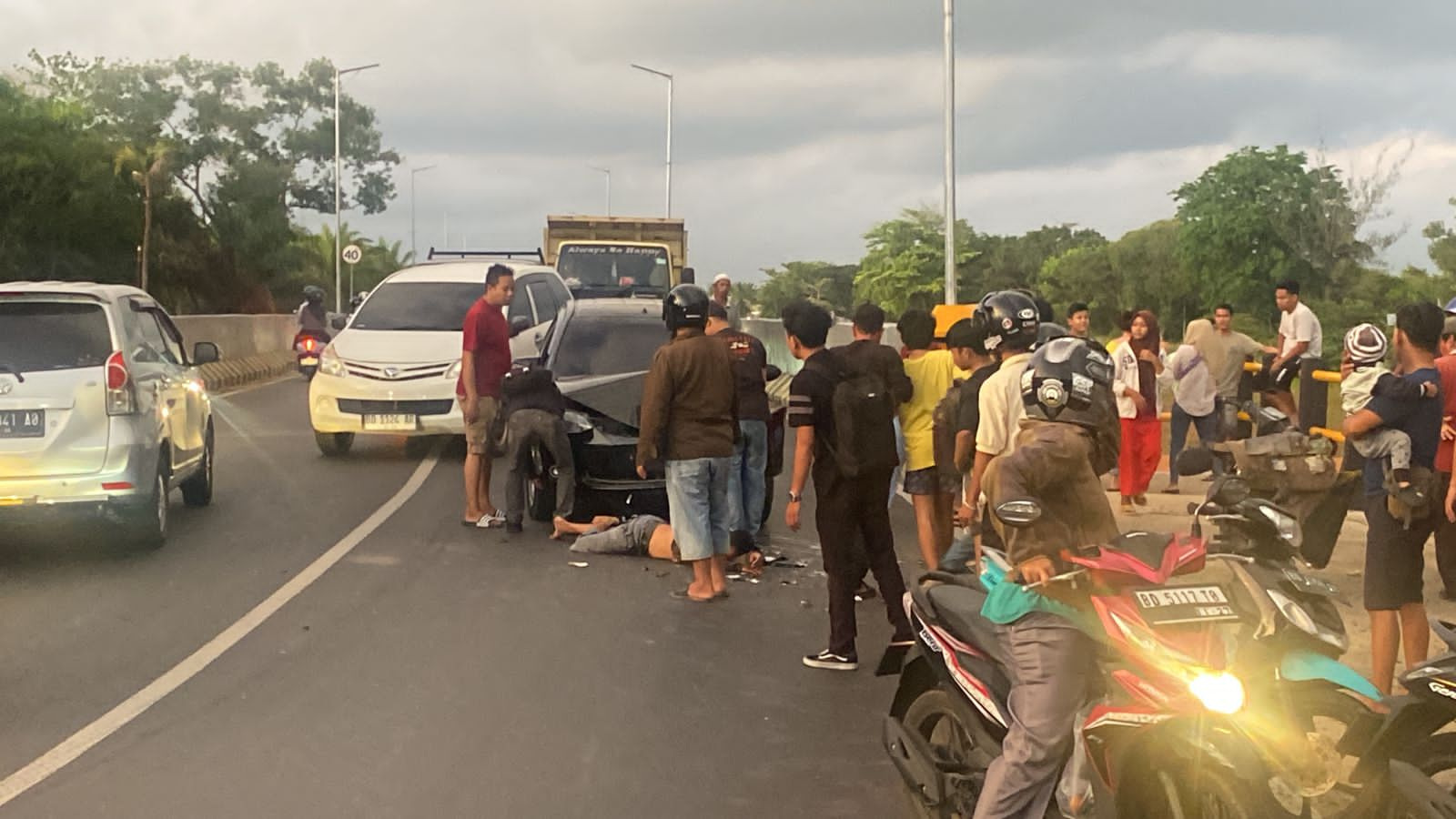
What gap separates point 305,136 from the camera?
73812 mm

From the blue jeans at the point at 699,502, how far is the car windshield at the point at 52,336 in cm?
402

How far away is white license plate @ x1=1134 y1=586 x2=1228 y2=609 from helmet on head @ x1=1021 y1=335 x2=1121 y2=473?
644 millimetres

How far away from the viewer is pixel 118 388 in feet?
33.2

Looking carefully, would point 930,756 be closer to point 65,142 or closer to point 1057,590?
point 1057,590

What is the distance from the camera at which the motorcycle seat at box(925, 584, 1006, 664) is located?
4.57m

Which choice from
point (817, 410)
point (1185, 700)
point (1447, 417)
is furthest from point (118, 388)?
point (1185, 700)

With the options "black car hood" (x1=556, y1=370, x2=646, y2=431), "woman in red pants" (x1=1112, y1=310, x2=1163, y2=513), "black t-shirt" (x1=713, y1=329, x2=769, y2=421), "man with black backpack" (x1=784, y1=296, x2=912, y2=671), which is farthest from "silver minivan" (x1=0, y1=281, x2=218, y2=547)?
"woman in red pants" (x1=1112, y1=310, x2=1163, y2=513)

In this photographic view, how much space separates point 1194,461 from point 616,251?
23.8m

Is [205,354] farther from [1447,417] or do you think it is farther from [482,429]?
[1447,417]

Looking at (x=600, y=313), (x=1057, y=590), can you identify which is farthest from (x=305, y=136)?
(x=1057, y=590)

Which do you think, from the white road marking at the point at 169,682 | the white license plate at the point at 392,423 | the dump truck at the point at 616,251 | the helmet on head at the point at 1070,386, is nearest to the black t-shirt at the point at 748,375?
the white road marking at the point at 169,682

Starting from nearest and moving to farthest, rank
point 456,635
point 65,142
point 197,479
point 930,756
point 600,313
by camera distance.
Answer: point 930,756 < point 456,635 < point 197,479 < point 600,313 < point 65,142

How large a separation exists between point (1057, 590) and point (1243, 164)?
71590 millimetres

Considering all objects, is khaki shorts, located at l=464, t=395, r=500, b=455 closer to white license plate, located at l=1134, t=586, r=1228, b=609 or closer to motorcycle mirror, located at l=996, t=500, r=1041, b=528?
motorcycle mirror, located at l=996, t=500, r=1041, b=528
